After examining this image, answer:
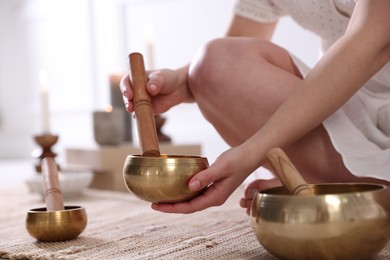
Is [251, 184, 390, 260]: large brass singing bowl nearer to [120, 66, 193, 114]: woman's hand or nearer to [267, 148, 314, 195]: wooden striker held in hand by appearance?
[267, 148, 314, 195]: wooden striker held in hand

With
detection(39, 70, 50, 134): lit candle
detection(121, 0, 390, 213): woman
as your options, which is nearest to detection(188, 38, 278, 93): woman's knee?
detection(121, 0, 390, 213): woman

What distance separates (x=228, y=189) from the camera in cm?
72

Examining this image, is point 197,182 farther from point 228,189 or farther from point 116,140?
point 116,140

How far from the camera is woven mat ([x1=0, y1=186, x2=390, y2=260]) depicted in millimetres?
742

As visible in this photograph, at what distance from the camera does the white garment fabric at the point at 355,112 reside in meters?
0.77

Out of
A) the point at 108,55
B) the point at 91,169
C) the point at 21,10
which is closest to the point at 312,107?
the point at 91,169

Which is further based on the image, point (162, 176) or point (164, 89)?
point (164, 89)

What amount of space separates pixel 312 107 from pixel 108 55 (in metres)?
1.95

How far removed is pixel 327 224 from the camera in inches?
22.2

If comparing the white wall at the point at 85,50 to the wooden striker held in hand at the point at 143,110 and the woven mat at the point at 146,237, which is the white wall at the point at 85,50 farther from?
the wooden striker held in hand at the point at 143,110

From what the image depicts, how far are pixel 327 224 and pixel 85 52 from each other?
7.41ft

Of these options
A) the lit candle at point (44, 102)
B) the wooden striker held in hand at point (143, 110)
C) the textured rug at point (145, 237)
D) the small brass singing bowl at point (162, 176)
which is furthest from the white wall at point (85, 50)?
the small brass singing bowl at point (162, 176)

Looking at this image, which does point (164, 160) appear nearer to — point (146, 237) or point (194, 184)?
point (194, 184)

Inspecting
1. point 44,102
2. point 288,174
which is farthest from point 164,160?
point 44,102
